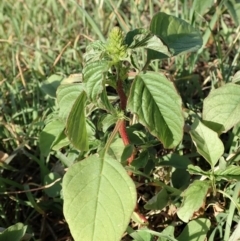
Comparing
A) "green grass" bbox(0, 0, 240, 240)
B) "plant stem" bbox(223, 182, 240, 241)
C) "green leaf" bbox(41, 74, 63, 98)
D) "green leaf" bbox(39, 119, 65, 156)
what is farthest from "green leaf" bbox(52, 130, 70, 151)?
"plant stem" bbox(223, 182, 240, 241)

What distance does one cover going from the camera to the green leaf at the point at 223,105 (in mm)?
1266

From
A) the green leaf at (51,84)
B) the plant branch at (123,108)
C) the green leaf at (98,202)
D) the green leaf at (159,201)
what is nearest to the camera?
the green leaf at (98,202)

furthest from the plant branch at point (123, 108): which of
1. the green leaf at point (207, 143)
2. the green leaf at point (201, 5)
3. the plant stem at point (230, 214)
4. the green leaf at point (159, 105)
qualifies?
the green leaf at point (201, 5)

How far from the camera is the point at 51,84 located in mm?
1727

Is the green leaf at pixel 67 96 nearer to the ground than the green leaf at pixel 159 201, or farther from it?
farther from it

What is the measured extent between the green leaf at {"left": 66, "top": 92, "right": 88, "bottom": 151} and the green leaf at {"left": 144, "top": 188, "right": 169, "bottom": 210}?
25 cm

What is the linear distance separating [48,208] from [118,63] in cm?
57

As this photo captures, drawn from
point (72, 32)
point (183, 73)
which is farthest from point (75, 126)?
point (72, 32)

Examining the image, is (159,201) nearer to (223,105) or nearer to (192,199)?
(192,199)

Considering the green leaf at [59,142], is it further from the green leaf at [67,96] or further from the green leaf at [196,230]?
the green leaf at [196,230]

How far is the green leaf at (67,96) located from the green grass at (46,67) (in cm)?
35

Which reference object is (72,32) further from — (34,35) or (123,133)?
(123,133)

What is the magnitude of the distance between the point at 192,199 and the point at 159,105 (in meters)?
0.23

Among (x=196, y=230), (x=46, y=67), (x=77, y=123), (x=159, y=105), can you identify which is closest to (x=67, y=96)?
(x=77, y=123)
